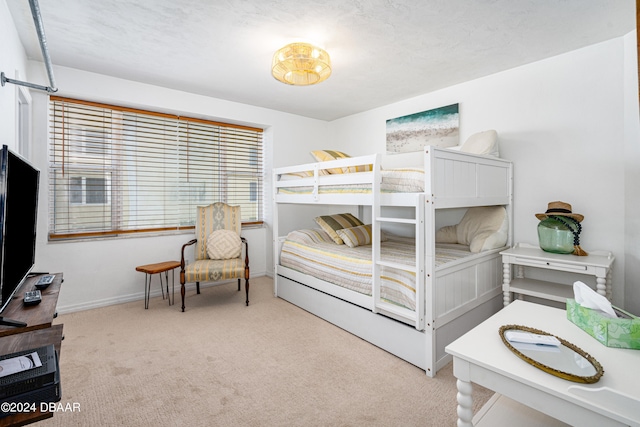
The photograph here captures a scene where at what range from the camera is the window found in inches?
126

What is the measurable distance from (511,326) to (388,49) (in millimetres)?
2311

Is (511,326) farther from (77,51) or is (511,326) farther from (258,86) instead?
(77,51)

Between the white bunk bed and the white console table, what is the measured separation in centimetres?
15

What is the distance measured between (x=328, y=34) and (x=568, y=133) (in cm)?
226

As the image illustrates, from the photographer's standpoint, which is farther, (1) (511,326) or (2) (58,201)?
(2) (58,201)

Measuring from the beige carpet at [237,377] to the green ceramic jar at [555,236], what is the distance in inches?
54.4

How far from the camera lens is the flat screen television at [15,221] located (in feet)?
3.97

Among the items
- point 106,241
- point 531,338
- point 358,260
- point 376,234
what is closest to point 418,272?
point 376,234

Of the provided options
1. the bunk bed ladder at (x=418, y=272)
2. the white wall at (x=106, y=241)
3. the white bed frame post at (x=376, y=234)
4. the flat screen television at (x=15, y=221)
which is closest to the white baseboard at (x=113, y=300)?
the white wall at (x=106, y=241)

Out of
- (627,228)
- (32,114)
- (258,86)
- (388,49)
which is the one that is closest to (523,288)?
(627,228)

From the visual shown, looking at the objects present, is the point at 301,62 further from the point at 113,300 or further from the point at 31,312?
the point at 113,300

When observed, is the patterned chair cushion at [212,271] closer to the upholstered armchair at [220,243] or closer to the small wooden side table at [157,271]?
the upholstered armchair at [220,243]

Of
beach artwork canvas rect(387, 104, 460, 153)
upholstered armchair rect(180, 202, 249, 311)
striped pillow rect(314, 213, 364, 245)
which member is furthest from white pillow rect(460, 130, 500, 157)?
upholstered armchair rect(180, 202, 249, 311)

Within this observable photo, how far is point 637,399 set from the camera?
86 cm
